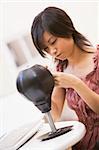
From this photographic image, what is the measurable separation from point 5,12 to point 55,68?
0.67m

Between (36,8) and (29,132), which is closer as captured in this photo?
(29,132)

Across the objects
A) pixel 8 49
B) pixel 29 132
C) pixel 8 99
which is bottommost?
pixel 8 99

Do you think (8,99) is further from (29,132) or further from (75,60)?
(29,132)

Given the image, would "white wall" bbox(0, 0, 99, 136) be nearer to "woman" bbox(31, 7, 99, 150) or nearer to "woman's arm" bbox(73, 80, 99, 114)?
"woman" bbox(31, 7, 99, 150)

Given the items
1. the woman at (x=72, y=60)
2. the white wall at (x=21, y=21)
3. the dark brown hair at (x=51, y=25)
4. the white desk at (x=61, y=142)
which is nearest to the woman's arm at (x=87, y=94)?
the woman at (x=72, y=60)

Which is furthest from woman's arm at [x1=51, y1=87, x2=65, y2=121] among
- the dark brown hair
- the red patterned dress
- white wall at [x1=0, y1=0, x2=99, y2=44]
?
white wall at [x1=0, y1=0, x2=99, y2=44]

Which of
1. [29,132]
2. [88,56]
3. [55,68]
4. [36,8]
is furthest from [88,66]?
[36,8]

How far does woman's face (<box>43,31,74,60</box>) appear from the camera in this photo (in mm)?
915

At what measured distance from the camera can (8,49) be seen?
165 centimetres

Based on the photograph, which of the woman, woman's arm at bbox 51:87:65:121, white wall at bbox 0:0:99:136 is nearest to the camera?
the woman

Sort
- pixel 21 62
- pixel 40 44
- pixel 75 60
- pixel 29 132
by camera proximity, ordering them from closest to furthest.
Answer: pixel 29 132
pixel 40 44
pixel 75 60
pixel 21 62

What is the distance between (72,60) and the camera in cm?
108

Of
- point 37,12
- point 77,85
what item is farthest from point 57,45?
point 37,12

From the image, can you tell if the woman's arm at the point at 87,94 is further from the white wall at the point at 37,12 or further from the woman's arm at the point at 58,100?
the white wall at the point at 37,12
